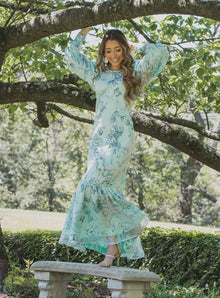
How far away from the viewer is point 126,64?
3.96 m

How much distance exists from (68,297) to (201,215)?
21.6 metres

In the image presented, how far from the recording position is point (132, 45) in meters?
3.97

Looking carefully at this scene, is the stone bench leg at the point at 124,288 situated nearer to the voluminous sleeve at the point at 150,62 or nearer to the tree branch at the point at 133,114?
the voluminous sleeve at the point at 150,62

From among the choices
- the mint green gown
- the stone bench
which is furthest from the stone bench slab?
the mint green gown

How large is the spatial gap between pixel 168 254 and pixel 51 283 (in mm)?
2955

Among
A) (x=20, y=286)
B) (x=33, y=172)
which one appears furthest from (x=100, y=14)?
(x=33, y=172)

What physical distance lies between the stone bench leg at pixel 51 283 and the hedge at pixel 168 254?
8.46 feet

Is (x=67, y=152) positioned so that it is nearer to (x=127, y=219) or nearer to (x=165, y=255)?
(x=165, y=255)

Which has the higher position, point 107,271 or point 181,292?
point 107,271

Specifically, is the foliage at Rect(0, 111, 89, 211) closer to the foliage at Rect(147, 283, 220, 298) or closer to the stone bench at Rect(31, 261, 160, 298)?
the foliage at Rect(147, 283, 220, 298)

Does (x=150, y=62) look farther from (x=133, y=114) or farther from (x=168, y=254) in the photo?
(x=168, y=254)

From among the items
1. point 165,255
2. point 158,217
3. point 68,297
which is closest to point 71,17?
point 68,297

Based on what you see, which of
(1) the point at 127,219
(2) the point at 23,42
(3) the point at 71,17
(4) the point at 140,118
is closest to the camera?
(1) the point at 127,219

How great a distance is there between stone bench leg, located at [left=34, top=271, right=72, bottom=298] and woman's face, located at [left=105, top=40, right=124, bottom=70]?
201 cm
